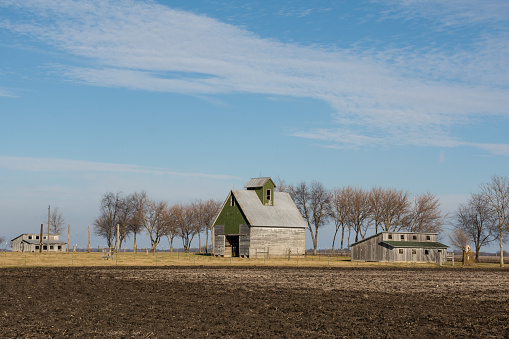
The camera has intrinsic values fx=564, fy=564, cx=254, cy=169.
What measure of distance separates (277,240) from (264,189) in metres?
9.33

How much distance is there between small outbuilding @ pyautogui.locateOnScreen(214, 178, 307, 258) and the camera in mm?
83812

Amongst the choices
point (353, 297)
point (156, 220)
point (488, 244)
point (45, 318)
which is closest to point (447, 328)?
point (353, 297)

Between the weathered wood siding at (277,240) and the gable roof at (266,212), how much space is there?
32.9 inches

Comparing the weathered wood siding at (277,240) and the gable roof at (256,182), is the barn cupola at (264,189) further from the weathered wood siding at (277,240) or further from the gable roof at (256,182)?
the weathered wood siding at (277,240)

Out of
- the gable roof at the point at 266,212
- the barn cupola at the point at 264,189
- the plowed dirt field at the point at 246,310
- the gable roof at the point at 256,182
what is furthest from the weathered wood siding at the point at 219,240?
the plowed dirt field at the point at 246,310

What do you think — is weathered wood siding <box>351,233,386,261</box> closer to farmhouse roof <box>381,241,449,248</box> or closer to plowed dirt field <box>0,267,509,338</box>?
farmhouse roof <box>381,241,449,248</box>

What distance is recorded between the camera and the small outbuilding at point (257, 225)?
83.8 meters

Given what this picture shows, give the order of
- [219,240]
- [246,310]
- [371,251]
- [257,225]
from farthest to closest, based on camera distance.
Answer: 1. [219,240]
2. [257,225]
3. [371,251]
4. [246,310]

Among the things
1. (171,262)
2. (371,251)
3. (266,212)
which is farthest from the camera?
(266,212)

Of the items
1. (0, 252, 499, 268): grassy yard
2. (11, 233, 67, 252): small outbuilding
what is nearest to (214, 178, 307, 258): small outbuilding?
(0, 252, 499, 268): grassy yard

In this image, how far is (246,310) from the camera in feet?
81.7

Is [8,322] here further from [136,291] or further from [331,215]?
[331,215]

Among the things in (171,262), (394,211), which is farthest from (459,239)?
(171,262)

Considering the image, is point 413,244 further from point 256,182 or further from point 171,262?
point 171,262
